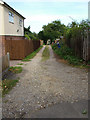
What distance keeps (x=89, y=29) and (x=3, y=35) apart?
817cm

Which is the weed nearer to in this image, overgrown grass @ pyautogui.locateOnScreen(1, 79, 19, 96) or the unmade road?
overgrown grass @ pyautogui.locateOnScreen(1, 79, 19, 96)

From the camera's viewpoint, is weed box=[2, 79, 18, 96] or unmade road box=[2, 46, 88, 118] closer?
unmade road box=[2, 46, 88, 118]

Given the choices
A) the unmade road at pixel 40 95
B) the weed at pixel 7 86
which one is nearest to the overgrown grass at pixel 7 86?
the weed at pixel 7 86

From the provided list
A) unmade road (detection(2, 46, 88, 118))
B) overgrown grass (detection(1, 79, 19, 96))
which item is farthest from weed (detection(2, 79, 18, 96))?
unmade road (detection(2, 46, 88, 118))

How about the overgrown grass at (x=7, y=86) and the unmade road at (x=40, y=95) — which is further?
the overgrown grass at (x=7, y=86)

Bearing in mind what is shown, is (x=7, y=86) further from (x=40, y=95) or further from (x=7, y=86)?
(x=40, y=95)

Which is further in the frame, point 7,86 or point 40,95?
point 7,86

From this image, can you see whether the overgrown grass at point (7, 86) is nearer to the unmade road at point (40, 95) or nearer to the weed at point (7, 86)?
the weed at point (7, 86)

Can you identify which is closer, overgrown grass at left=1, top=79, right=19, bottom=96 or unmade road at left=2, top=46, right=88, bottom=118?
unmade road at left=2, top=46, right=88, bottom=118

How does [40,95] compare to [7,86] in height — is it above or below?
below

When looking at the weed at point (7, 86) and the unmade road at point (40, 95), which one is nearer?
the unmade road at point (40, 95)

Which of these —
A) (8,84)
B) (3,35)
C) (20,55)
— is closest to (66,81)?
(8,84)

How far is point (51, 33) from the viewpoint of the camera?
5366 cm

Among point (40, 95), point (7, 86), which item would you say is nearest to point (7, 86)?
point (7, 86)
